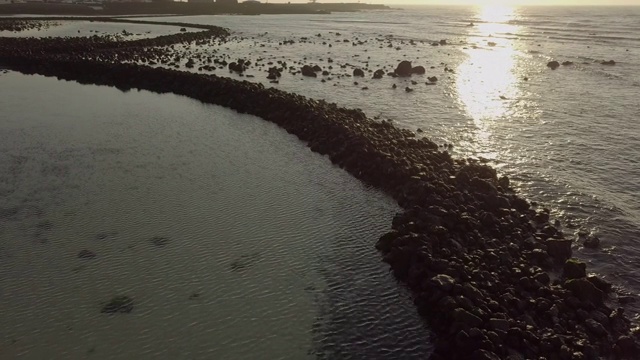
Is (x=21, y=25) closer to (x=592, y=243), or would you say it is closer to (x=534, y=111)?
(x=534, y=111)

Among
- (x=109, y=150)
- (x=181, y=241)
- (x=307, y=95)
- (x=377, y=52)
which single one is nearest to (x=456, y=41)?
(x=377, y=52)

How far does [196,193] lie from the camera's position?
18.3 meters

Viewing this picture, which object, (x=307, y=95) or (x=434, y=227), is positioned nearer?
(x=434, y=227)

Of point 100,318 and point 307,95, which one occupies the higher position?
point 307,95

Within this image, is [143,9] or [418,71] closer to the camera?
[418,71]

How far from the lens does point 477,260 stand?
13258mm

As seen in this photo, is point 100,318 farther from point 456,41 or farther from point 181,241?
point 456,41

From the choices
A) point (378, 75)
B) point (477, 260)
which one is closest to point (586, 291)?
point (477, 260)

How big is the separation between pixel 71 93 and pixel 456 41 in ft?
246

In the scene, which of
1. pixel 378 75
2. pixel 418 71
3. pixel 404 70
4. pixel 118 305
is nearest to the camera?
pixel 118 305

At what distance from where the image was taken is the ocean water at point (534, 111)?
17516mm

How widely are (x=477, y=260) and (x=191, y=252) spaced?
28.9 feet

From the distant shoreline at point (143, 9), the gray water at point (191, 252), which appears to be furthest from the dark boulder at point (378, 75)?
the distant shoreline at point (143, 9)

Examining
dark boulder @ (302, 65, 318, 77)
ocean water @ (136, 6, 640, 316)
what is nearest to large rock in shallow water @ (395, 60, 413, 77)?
ocean water @ (136, 6, 640, 316)
